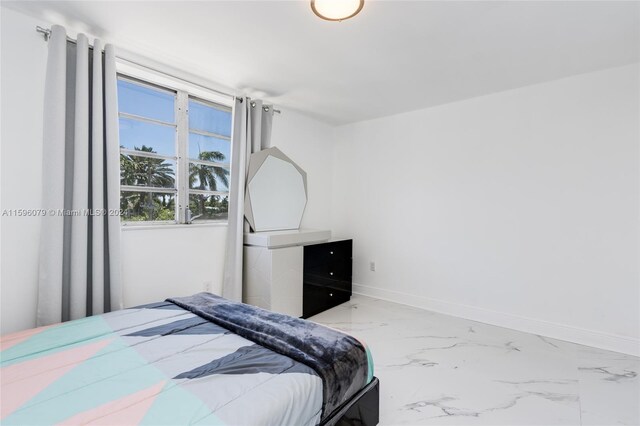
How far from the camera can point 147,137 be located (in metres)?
2.56

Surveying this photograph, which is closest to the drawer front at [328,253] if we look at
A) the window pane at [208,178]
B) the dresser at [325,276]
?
the dresser at [325,276]

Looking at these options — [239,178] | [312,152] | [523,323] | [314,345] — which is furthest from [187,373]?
[312,152]

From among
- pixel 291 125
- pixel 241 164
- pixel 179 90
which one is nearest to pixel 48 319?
pixel 241 164

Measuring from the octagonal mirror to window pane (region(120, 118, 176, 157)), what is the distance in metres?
0.75

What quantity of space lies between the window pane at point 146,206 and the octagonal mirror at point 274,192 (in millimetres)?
686

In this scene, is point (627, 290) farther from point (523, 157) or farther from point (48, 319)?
point (48, 319)

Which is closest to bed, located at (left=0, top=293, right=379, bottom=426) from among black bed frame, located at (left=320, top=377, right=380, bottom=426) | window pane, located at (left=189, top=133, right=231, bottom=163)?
black bed frame, located at (left=320, top=377, right=380, bottom=426)

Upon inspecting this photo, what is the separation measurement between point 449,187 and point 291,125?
196 cm

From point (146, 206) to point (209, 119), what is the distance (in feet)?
3.48

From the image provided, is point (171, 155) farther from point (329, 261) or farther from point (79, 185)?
point (329, 261)

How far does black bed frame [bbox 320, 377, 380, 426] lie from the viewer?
128cm

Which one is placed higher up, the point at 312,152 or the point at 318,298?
the point at 312,152

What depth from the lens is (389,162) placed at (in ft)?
12.6

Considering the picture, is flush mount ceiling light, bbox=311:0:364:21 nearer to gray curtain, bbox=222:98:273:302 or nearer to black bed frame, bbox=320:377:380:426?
gray curtain, bbox=222:98:273:302
